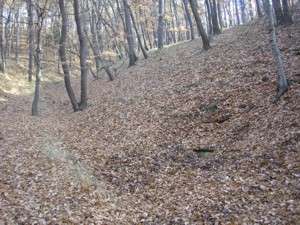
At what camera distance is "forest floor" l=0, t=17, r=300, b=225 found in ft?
31.2


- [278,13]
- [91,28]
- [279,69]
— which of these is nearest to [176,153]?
[279,69]

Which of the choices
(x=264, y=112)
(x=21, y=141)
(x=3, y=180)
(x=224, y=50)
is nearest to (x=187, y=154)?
(x=264, y=112)

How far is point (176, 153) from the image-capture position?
13.3 m

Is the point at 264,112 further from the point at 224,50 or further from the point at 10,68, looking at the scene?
the point at 10,68

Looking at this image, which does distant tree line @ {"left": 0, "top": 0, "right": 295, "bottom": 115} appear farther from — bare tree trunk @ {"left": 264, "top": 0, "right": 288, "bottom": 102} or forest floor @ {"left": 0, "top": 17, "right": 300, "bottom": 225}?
forest floor @ {"left": 0, "top": 17, "right": 300, "bottom": 225}

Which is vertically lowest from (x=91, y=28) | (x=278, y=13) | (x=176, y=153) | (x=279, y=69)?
(x=176, y=153)

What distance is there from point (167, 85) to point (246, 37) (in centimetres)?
710

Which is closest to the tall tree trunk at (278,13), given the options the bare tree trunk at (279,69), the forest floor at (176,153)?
the forest floor at (176,153)

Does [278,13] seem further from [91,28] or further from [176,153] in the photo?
[91,28]

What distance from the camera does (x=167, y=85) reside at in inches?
836

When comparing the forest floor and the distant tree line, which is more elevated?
the distant tree line

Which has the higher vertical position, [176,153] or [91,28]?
[91,28]

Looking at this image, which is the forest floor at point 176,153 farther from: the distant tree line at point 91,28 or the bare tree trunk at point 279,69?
the distant tree line at point 91,28

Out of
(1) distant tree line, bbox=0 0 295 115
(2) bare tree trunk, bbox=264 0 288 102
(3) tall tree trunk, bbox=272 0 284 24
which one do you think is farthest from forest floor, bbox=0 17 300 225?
(1) distant tree line, bbox=0 0 295 115
